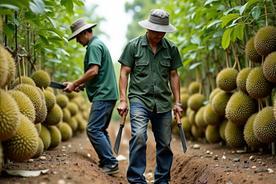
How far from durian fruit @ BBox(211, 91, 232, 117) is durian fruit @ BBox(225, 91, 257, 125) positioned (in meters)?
0.60

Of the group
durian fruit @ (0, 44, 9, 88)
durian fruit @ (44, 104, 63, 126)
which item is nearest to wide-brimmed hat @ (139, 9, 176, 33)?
durian fruit @ (0, 44, 9, 88)

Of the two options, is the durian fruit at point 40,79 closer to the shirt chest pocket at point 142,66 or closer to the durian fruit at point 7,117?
the shirt chest pocket at point 142,66

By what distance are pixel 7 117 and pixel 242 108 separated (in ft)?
9.40

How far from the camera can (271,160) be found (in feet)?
15.4

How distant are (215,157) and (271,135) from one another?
1000 mm

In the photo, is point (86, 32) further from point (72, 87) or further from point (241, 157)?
point (241, 157)

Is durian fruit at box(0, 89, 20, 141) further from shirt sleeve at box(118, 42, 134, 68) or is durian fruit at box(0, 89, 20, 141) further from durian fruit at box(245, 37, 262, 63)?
durian fruit at box(245, 37, 262, 63)

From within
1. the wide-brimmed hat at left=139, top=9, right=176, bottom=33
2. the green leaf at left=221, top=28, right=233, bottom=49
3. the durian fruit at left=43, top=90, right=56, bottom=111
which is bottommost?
the durian fruit at left=43, top=90, right=56, bottom=111

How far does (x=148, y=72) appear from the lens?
4469mm

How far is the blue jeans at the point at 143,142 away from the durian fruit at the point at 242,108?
907 mm

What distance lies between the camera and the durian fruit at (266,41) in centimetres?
431

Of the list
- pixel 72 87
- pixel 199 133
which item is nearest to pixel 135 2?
pixel 199 133

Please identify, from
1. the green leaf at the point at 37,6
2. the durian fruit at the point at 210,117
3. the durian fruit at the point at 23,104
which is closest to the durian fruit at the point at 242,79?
the durian fruit at the point at 210,117

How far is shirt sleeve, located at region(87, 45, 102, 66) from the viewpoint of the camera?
5062mm
